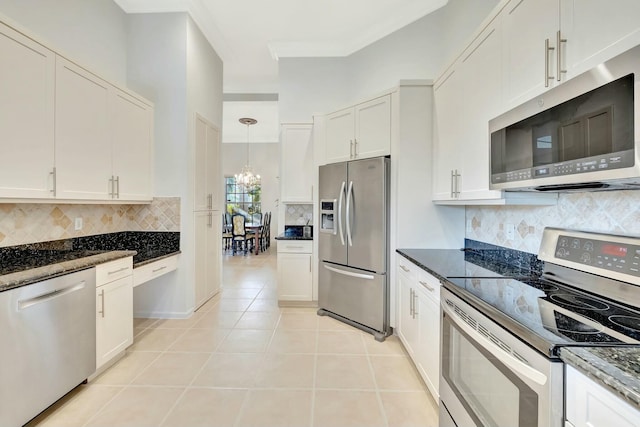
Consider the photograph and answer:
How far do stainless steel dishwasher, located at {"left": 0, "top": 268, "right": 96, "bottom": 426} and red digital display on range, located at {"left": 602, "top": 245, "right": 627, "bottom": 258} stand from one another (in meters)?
2.88

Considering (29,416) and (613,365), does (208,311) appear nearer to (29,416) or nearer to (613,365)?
(29,416)

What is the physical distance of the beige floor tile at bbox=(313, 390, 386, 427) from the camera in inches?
71.9

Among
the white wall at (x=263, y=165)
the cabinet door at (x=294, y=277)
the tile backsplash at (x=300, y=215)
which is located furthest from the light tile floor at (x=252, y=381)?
the white wall at (x=263, y=165)

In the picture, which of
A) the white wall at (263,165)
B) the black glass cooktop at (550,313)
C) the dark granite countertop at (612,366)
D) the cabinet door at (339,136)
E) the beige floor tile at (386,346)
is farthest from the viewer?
the white wall at (263,165)

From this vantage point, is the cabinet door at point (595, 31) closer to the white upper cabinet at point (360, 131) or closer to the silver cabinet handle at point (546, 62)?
the silver cabinet handle at point (546, 62)

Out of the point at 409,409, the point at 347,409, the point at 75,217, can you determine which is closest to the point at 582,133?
the point at 409,409

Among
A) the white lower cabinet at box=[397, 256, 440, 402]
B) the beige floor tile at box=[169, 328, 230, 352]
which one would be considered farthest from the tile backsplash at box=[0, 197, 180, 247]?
the white lower cabinet at box=[397, 256, 440, 402]

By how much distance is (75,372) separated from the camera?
2.00 metres

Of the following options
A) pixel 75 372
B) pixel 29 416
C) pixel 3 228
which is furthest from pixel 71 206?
pixel 29 416

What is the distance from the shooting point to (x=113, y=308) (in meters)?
2.38

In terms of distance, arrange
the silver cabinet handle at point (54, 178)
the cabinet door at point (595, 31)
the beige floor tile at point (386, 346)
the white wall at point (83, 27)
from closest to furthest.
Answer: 1. the cabinet door at point (595, 31)
2. the silver cabinet handle at point (54, 178)
3. the white wall at point (83, 27)
4. the beige floor tile at point (386, 346)

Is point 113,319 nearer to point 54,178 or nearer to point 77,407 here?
point 77,407

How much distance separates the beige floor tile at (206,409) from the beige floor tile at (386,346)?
3.89 ft

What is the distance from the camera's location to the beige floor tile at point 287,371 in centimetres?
221
